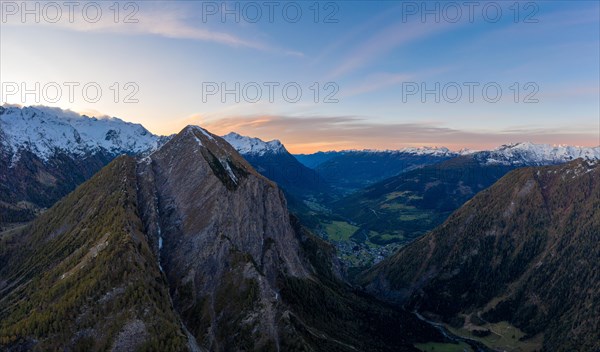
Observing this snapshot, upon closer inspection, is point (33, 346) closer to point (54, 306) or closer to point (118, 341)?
point (54, 306)

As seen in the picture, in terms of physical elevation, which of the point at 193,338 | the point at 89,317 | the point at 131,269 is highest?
the point at 131,269

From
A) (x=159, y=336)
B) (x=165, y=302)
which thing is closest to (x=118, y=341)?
(x=159, y=336)

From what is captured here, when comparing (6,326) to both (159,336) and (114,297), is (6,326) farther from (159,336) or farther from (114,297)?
(159,336)

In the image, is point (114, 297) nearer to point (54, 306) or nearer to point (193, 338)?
point (54, 306)

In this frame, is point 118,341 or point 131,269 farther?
point 131,269

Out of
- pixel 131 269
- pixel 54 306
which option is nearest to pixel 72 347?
pixel 54 306

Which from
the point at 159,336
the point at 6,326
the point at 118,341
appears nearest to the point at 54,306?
the point at 6,326

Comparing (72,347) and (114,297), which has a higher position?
(114,297)

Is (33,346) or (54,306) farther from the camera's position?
(54,306)
